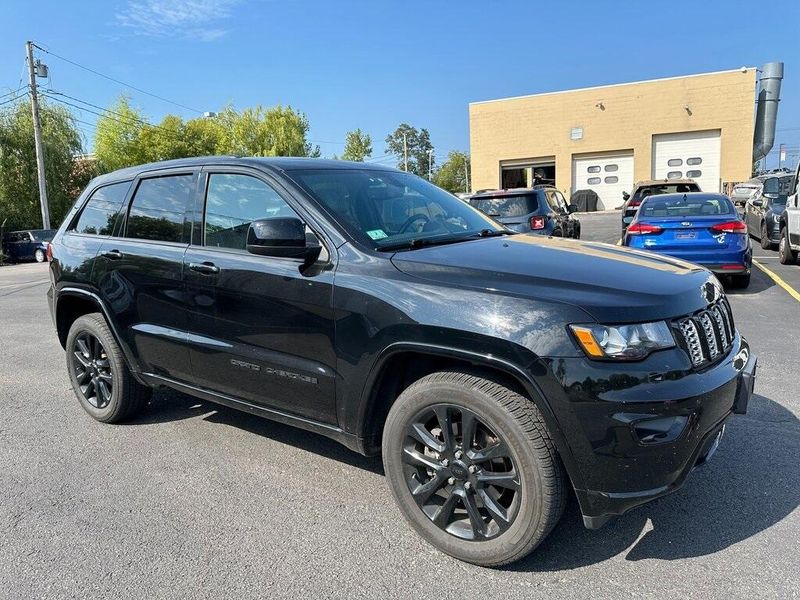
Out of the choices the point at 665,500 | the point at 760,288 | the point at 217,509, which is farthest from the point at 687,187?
the point at 217,509

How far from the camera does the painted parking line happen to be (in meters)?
8.55

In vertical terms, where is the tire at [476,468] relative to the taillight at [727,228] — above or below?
below

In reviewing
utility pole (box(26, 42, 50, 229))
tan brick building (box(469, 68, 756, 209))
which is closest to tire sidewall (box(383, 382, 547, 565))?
utility pole (box(26, 42, 50, 229))

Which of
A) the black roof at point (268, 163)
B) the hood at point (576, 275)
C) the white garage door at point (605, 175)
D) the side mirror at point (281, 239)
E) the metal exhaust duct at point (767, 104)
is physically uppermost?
the metal exhaust duct at point (767, 104)

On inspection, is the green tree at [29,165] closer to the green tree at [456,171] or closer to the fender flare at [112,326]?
the fender flare at [112,326]

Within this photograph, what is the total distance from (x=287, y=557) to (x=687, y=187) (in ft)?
56.0

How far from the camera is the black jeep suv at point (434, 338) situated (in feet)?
7.70

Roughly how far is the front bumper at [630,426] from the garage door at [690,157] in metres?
34.4

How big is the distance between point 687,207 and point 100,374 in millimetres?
8377

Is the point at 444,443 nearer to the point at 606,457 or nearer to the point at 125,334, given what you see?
the point at 606,457

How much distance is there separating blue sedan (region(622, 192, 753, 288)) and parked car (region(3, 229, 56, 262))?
27431mm

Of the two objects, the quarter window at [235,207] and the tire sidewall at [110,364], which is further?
the tire sidewall at [110,364]

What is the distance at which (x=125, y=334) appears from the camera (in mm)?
4090

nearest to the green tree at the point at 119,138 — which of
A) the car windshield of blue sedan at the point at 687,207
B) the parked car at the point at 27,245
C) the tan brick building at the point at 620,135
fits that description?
the parked car at the point at 27,245
